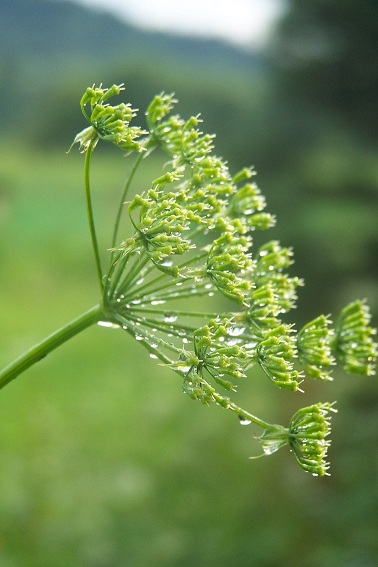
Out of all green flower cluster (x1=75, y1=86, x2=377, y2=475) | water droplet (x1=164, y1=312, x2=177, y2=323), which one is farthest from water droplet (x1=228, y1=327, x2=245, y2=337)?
water droplet (x1=164, y1=312, x2=177, y2=323)

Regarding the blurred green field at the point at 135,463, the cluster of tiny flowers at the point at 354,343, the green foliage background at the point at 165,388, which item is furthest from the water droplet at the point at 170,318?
the green foliage background at the point at 165,388

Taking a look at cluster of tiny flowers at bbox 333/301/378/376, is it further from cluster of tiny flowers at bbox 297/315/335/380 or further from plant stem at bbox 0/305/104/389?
plant stem at bbox 0/305/104/389

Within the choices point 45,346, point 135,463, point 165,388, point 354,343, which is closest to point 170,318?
point 45,346

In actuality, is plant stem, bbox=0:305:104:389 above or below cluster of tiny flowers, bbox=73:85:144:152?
below

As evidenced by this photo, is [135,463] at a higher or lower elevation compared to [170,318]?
higher

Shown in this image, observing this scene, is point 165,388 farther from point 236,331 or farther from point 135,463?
point 236,331

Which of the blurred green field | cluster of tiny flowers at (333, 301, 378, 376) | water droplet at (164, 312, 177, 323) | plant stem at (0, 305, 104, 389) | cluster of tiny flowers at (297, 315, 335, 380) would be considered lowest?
plant stem at (0, 305, 104, 389)

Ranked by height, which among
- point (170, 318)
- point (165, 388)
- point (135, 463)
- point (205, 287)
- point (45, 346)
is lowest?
point (45, 346)
